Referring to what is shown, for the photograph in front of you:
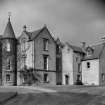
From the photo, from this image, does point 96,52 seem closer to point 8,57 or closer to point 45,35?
point 45,35

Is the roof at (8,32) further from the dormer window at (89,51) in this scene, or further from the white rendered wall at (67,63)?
the dormer window at (89,51)

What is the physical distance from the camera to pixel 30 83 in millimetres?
45312

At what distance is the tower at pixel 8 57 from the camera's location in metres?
45.8

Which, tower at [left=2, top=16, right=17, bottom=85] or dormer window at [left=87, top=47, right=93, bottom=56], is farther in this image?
dormer window at [left=87, top=47, right=93, bottom=56]

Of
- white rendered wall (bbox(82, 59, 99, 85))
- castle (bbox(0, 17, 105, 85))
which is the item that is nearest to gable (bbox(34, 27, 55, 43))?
castle (bbox(0, 17, 105, 85))

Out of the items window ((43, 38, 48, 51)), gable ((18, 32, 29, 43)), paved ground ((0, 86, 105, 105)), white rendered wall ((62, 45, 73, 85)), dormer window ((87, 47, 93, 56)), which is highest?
gable ((18, 32, 29, 43))

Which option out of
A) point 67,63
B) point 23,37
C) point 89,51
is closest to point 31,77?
point 23,37

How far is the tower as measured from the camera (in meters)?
45.8

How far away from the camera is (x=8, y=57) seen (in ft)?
152

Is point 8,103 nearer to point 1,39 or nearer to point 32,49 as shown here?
point 32,49

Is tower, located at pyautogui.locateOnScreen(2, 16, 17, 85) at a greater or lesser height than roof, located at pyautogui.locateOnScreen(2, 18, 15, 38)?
lesser

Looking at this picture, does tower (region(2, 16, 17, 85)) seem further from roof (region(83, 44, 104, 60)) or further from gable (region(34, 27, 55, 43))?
roof (region(83, 44, 104, 60))

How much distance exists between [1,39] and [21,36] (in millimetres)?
4217

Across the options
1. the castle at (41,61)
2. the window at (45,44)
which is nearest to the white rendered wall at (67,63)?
the castle at (41,61)
